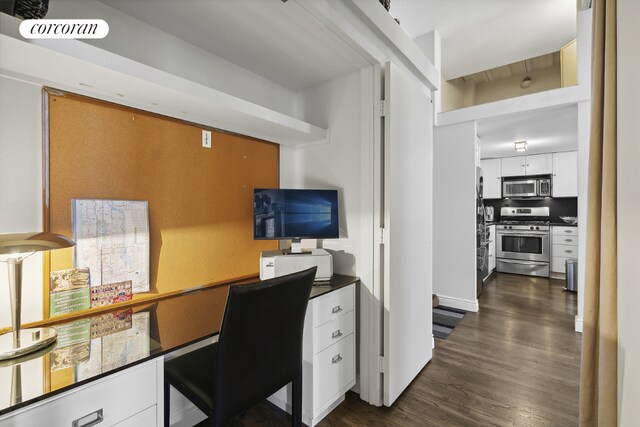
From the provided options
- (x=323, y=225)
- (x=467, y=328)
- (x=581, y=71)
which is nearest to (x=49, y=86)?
(x=323, y=225)

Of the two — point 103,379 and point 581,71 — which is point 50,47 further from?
point 581,71

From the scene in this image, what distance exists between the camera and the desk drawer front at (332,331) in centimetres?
164

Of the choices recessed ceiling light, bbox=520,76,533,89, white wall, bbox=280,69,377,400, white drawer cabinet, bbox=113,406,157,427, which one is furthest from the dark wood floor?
recessed ceiling light, bbox=520,76,533,89

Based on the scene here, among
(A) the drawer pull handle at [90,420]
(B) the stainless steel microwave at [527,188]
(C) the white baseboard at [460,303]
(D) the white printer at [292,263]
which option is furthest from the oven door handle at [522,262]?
(A) the drawer pull handle at [90,420]

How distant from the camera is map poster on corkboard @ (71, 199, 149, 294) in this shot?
4.50 ft

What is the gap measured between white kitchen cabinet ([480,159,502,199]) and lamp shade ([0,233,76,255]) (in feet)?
20.9

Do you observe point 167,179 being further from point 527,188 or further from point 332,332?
point 527,188

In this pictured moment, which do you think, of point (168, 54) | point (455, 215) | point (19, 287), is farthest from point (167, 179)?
point (455, 215)

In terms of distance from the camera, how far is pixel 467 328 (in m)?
3.10

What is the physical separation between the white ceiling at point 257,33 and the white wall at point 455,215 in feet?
7.63

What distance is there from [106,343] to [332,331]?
1.10 metres

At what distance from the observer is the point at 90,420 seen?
91cm

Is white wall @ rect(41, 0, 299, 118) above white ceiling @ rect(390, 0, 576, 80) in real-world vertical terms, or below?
below

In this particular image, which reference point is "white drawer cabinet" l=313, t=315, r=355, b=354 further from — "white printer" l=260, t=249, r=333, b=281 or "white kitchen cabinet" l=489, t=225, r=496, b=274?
"white kitchen cabinet" l=489, t=225, r=496, b=274
